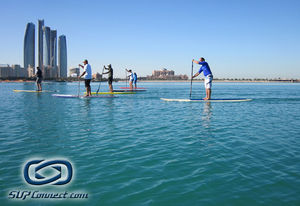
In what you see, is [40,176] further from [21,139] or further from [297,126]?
[297,126]

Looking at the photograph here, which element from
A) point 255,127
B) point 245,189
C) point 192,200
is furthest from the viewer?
point 255,127

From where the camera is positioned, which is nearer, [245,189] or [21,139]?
[245,189]

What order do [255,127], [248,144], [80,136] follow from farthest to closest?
[255,127] → [80,136] → [248,144]

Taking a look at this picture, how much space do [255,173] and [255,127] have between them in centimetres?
500

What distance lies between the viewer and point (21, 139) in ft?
23.1

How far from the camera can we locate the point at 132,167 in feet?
16.0

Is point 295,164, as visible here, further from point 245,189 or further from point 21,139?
point 21,139

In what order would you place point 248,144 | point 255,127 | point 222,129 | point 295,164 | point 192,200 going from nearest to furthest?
point 192,200 < point 295,164 < point 248,144 < point 222,129 < point 255,127

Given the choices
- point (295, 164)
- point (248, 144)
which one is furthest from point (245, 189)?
point (248, 144)

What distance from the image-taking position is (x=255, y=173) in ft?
15.3

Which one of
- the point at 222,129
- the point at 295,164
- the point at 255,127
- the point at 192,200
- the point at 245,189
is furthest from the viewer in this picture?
the point at 255,127

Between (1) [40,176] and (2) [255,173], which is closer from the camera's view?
(1) [40,176]

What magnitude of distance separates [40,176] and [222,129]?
6.16m

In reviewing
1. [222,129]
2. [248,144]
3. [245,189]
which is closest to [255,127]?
[222,129]
